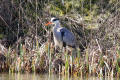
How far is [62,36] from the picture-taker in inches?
423

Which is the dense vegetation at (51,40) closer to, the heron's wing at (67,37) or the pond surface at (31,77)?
the pond surface at (31,77)

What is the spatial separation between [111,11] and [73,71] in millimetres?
4149

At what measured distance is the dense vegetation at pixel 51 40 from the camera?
838cm

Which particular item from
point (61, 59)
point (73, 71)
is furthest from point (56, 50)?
point (73, 71)

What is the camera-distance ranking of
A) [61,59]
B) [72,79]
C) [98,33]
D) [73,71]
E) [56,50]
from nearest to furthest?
[72,79]
[73,71]
[61,59]
[56,50]
[98,33]

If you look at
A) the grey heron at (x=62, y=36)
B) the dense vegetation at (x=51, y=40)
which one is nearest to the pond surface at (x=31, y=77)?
the dense vegetation at (x=51, y=40)

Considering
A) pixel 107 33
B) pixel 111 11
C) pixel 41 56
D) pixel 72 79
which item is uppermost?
pixel 111 11

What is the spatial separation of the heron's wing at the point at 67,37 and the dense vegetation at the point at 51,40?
359 millimetres

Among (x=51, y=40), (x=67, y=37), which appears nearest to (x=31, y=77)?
(x=67, y=37)

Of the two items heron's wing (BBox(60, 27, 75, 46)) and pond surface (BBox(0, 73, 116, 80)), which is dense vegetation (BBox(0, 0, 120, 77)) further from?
heron's wing (BBox(60, 27, 75, 46))

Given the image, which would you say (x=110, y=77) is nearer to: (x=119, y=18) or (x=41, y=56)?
(x=41, y=56)

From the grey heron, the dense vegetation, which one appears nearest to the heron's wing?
the grey heron

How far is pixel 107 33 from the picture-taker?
1023 cm

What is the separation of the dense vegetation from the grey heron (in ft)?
0.72
